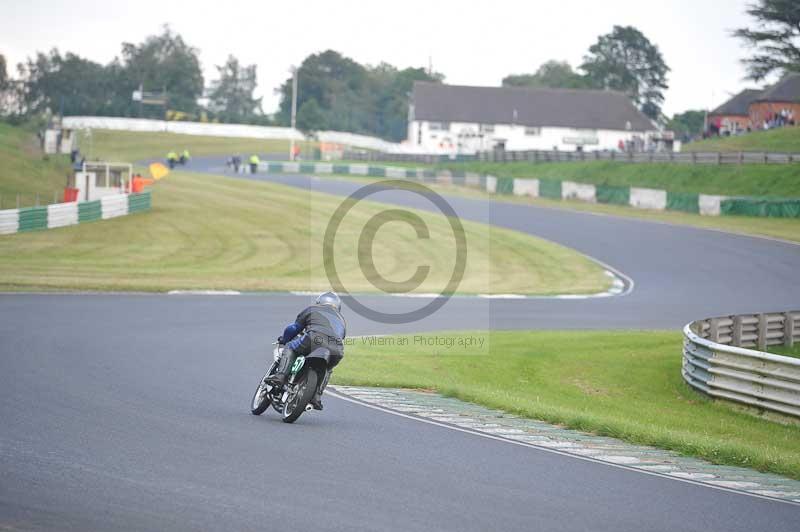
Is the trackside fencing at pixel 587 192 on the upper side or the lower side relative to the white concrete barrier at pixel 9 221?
upper

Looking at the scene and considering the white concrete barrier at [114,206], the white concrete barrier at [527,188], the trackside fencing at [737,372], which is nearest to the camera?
the trackside fencing at [737,372]

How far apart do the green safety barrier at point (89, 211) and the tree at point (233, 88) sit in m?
136

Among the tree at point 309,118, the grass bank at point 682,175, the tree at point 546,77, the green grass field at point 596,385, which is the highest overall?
the tree at point 546,77

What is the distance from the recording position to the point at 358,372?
54.3ft

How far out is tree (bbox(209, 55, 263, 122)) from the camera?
577ft

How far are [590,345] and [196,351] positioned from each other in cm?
860

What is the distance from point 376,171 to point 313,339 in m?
69.9

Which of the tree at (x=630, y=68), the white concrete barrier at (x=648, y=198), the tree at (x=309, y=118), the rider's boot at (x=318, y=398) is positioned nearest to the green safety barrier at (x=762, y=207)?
the white concrete barrier at (x=648, y=198)

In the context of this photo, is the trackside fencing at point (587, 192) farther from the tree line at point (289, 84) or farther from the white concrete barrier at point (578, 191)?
the tree line at point (289, 84)

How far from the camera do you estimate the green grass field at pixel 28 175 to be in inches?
1863

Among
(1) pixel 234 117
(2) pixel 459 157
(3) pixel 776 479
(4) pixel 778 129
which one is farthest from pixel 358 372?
(1) pixel 234 117

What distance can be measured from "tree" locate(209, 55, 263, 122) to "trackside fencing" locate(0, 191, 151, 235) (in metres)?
132

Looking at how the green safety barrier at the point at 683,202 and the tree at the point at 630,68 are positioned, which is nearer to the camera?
the green safety barrier at the point at 683,202

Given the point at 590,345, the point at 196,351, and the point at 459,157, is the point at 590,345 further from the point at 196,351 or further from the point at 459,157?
the point at 459,157
